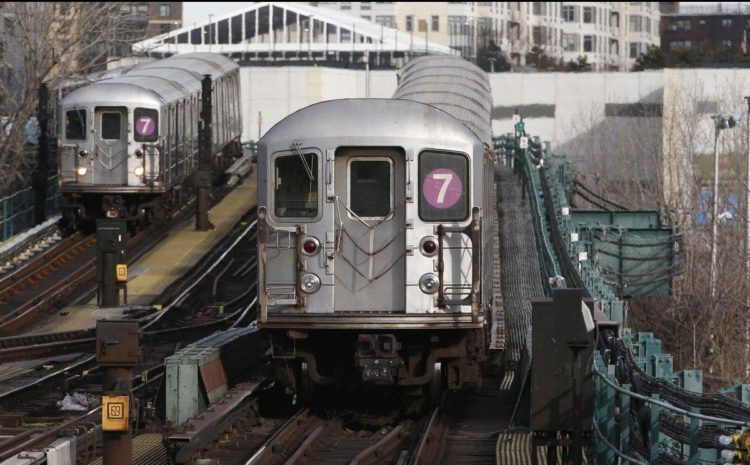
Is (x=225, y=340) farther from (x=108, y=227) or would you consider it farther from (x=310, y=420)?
(x=108, y=227)

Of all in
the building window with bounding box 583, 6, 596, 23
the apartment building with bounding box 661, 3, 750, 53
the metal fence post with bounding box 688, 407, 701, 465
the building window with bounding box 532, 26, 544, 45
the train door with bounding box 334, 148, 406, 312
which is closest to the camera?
the metal fence post with bounding box 688, 407, 701, 465

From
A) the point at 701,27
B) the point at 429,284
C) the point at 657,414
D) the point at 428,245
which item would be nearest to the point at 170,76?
the point at 428,245

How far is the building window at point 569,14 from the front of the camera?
95.3m

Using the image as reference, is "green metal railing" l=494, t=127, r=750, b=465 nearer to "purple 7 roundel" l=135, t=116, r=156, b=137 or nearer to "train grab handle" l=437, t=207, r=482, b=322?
"train grab handle" l=437, t=207, r=482, b=322

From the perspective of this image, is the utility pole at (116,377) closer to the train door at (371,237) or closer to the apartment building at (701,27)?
the train door at (371,237)

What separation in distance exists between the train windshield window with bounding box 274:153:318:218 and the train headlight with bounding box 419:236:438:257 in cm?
108

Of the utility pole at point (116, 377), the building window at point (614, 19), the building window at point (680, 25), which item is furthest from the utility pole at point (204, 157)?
the building window at point (614, 19)

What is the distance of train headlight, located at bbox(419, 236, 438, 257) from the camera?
1398 cm

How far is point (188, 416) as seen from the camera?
14.5 metres

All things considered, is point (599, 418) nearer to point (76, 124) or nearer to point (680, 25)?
point (76, 124)

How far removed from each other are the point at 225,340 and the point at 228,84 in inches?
769

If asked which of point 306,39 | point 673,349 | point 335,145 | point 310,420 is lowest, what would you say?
point 673,349

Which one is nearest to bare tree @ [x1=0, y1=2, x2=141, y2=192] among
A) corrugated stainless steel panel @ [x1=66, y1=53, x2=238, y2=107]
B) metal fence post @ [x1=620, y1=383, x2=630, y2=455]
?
corrugated stainless steel panel @ [x1=66, y1=53, x2=238, y2=107]

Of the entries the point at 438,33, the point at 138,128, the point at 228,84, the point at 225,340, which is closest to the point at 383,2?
the point at 438,33
